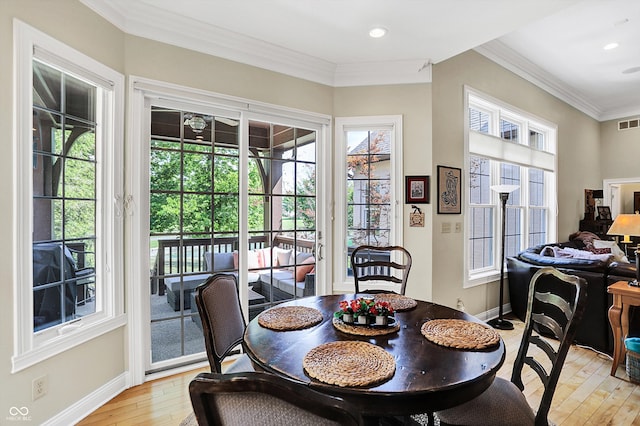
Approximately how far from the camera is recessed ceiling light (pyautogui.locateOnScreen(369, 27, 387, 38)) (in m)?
2.73

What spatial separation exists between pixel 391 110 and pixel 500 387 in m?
2.66

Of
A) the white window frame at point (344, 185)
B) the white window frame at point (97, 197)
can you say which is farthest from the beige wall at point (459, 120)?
the white window frame at point (97, 197)

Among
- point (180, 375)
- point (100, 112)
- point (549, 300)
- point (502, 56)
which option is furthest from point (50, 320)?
point (502, 56)

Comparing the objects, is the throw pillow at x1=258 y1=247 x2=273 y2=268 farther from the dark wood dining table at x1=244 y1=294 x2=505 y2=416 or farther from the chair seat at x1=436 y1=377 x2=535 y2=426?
the chair seat at x1=436 y1=377 x2=535 y2=426

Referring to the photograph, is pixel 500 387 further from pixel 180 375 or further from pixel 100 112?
pixel 100 112

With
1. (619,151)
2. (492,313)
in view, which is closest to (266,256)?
(492,313)

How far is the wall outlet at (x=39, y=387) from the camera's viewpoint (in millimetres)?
1861

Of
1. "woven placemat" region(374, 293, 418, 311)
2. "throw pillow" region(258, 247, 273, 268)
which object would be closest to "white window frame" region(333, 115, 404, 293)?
"throw pillow" region(258, 247, 273, 268)

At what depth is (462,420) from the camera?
1362mm

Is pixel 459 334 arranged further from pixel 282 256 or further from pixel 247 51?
pixel 247 51

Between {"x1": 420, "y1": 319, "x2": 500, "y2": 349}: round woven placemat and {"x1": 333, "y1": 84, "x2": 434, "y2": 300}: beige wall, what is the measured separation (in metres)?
1.71

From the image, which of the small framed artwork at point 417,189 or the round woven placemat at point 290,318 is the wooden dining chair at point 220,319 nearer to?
the round woven placemat at point 290,318

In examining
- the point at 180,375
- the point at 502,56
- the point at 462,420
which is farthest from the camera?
the point at 502,56

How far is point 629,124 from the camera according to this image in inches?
242
